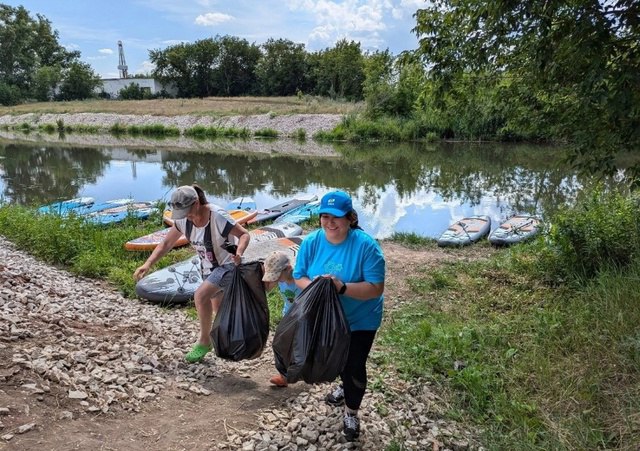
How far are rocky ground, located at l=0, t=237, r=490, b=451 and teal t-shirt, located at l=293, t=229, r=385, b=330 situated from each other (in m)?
0.89

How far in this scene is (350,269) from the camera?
2.84 m

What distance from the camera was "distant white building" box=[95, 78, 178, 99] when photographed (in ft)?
208

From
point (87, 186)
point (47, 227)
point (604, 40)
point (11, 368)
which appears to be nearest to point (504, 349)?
point (604, 40)

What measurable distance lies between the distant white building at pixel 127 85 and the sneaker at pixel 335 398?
6390 centimetres

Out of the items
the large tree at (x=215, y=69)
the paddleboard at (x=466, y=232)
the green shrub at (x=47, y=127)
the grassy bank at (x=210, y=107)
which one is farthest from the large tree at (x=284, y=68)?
the paddleboard at (x=466, y=232)

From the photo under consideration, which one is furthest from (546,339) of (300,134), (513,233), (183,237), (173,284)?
(300,134)

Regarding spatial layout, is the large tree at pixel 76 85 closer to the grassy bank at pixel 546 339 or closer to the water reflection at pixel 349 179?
the water reflection at pixel 349 179

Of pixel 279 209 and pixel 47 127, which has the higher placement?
pixel 47 127

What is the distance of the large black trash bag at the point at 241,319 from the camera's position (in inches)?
142

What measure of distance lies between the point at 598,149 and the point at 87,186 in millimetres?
15898

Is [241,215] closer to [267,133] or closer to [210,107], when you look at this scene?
[267,133]

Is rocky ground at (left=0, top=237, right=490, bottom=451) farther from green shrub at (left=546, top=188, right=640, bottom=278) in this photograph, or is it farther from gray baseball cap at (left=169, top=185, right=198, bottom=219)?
green shrub at (left=546, top=188, right=640, bottom=278)

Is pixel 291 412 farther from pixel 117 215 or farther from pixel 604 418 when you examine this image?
pixel 117 215

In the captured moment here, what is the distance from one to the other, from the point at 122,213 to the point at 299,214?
3996mm
